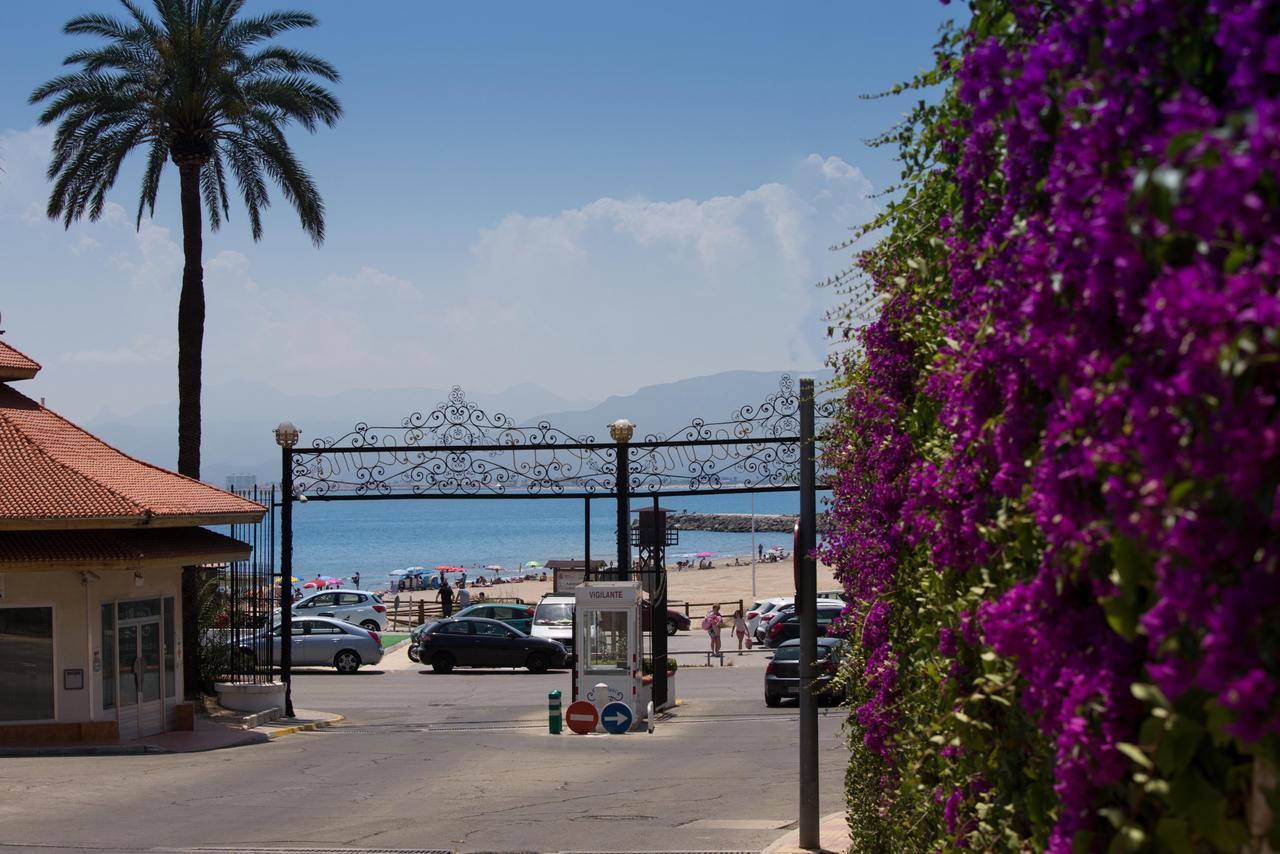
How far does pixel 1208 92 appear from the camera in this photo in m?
2.50

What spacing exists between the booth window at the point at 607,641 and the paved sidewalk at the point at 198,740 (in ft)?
19.1

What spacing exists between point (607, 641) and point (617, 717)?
51.0 inches

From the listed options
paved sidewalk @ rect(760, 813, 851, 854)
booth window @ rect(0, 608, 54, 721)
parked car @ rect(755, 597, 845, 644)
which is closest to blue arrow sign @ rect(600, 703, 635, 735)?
booth window @ rect(0, 608, 54, 721)

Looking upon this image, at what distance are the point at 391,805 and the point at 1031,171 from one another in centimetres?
1389

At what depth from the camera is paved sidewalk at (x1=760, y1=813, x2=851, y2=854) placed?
37.8 ft

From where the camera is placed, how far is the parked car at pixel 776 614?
140ft

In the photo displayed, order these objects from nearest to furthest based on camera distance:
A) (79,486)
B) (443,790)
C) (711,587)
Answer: (443,790)
(79,486)
(711,587)

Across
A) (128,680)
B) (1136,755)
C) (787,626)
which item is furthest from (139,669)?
(1136,755)

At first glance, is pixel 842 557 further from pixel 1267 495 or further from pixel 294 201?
pixel 294 201

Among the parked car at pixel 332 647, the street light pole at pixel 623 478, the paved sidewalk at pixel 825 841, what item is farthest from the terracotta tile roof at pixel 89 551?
the parked car at pixel 332 647

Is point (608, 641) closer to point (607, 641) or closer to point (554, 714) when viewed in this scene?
point (607, 641)

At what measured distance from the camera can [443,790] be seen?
56.1 feet

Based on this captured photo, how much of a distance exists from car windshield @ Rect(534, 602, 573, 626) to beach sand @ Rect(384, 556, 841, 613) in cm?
2149

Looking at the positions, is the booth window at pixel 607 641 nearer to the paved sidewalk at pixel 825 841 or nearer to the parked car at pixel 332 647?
the paved sidewalk at pixel 825 841
